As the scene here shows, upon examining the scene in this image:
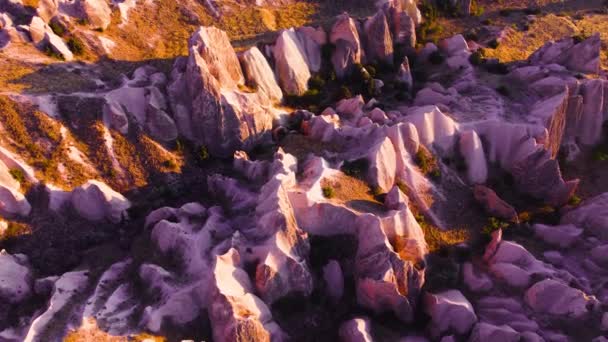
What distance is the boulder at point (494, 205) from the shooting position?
4309cm

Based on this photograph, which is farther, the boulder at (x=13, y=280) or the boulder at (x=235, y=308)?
the boulder at (x=13, y=280)

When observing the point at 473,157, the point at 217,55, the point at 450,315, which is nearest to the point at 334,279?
the point at 450,315

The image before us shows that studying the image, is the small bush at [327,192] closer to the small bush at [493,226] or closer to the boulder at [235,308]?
the boulder at [235,308]

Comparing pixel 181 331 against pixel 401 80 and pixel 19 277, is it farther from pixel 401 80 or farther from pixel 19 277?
pixel 401 80

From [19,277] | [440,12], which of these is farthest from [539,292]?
[440,12]

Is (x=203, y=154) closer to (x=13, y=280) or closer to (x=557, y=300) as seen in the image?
(x=13, y=280)

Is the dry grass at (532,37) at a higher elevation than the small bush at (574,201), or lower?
higher

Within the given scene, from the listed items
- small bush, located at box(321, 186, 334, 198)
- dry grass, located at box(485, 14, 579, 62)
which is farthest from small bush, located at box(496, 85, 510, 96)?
small bush, located at box(321, 186, 334, 198)

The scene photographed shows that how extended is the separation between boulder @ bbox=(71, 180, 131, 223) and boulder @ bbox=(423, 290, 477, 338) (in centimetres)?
3046

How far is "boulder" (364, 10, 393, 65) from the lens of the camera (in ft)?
198

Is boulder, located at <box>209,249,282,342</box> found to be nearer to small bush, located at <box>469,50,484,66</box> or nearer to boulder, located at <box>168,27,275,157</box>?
boulder, located at <box>168,27,275,157</box>

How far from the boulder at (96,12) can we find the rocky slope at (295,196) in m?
0.19

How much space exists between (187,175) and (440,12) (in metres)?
53.4

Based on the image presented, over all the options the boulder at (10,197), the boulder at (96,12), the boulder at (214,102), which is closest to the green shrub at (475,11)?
the boulder at (214,102)
